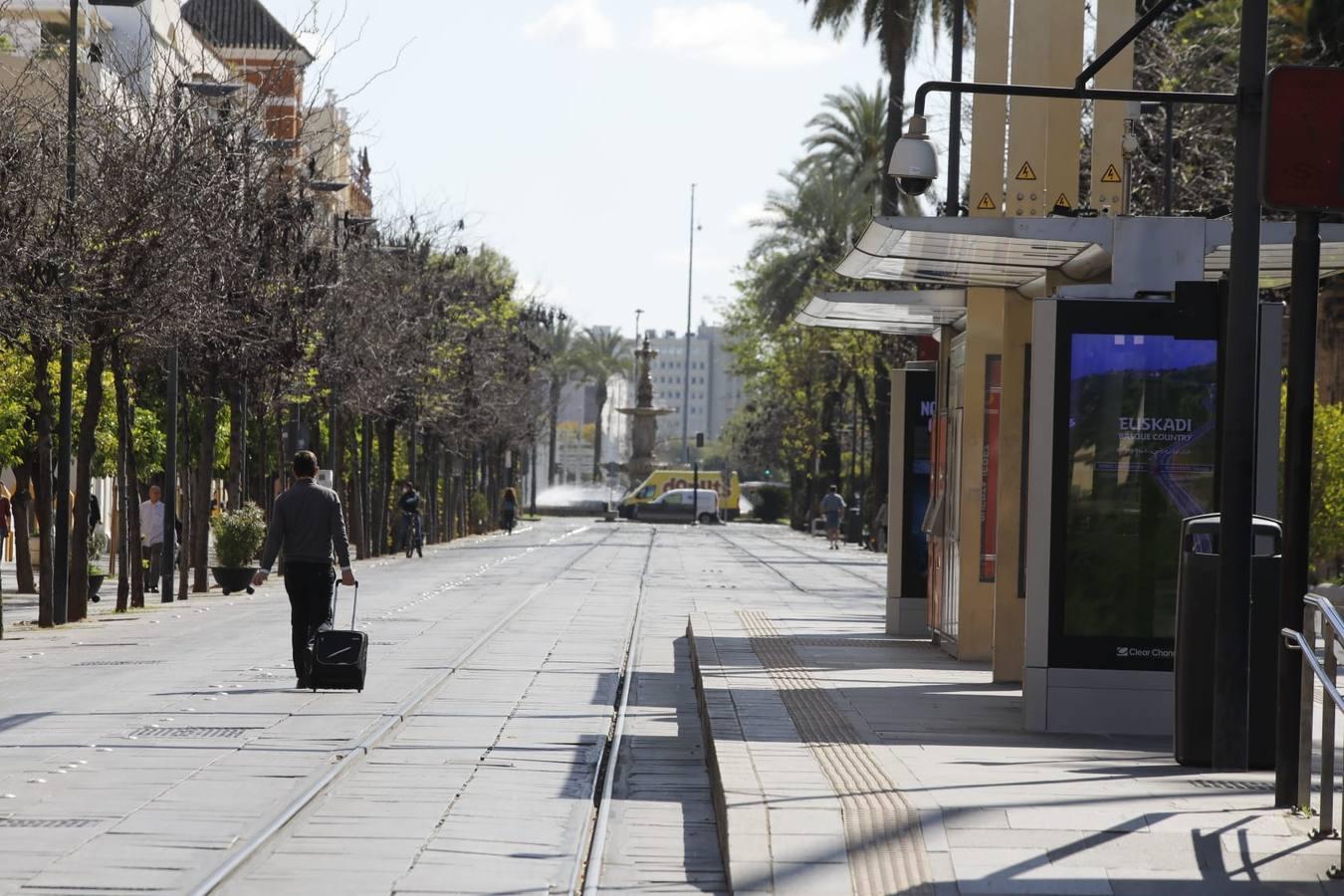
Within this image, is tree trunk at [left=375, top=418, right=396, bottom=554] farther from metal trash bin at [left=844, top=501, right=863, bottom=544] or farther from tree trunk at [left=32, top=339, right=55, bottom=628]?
tree trunk at [left=32, top=339, right=55, bottom=628]

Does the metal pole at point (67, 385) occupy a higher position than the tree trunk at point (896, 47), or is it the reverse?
the tree trunk at point (896, 47)

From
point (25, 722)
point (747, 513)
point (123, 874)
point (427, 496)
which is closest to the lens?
point (123, 874)

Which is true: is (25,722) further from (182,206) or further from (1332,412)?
(1332,412)

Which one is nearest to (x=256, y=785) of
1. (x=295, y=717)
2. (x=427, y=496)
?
(x=295, y=717)

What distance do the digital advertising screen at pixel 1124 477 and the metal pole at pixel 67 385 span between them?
13633 mm

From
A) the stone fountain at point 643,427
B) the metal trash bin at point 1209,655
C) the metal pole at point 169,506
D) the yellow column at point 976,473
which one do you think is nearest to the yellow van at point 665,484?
the stone fountain at point 643,427

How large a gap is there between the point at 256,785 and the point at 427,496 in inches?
2343

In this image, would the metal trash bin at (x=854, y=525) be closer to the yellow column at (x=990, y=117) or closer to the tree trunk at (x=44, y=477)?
the tree trunk at (x=44, y=477)

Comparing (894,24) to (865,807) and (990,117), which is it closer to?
(990,117)

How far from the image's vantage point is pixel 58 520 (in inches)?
1023

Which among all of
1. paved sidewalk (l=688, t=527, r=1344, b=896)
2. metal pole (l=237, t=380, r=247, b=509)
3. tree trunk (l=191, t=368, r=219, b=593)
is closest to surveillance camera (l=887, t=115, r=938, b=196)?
paved sidewalk (l=688, t=527, r=1344, b=896)

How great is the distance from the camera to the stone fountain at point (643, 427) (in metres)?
115

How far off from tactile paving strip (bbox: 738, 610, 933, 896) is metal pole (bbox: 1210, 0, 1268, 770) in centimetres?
189

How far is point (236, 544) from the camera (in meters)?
34.9
